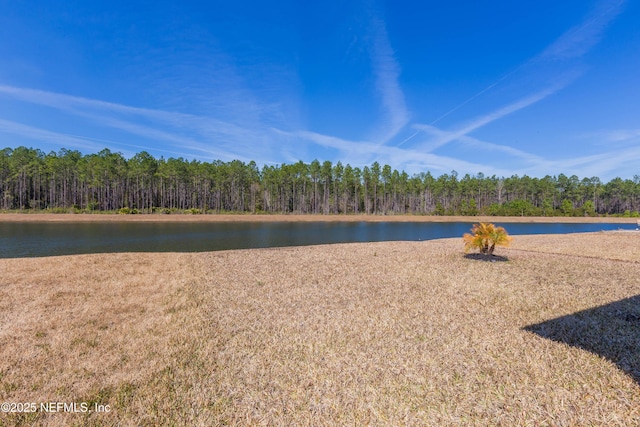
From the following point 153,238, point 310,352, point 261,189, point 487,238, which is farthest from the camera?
point 261,189

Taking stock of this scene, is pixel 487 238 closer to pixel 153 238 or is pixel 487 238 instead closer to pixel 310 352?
pixel 310 352

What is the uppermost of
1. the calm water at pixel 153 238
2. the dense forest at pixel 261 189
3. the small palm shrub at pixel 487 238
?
the dense forest at pixel 261 189

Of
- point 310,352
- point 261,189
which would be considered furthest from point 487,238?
point 261,189

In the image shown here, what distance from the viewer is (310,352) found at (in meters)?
4.56

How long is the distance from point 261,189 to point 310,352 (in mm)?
99093

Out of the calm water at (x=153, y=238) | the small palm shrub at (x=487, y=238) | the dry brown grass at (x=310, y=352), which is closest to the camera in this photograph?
the dry brown grass at (x=310, y=352)

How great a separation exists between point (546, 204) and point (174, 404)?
117m

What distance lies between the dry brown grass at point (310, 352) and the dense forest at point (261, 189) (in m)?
69.5

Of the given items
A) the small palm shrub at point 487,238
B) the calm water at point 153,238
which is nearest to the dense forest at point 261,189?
the calm water at point 153,238

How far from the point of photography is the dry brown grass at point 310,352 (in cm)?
324

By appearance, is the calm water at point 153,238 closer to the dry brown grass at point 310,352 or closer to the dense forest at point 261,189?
the dry brown grass at point 310,352

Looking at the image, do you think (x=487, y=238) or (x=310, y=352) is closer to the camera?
(x=310, y=352)

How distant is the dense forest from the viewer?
76125 millimetres

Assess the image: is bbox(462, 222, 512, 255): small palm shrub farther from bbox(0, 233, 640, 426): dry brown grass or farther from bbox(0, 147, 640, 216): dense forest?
bbox(0, 147, 640, 216): dense forest
